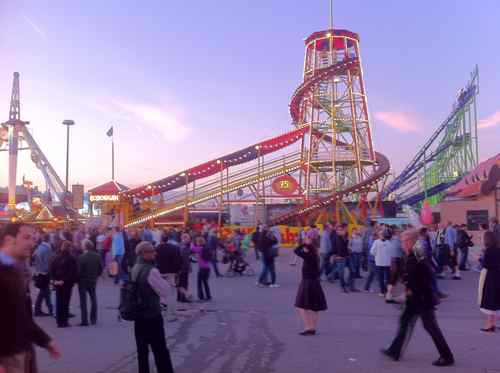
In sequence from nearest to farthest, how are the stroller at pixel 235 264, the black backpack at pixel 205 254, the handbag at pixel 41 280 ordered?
the handbag at pixel 41 280, the black backpack at pixel 205 254, the stroller at pixel 235 264

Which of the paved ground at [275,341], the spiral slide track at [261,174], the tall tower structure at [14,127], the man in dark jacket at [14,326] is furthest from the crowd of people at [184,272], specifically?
the tall tower structure at [14,127]

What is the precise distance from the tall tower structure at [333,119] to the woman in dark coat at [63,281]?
1188 inches

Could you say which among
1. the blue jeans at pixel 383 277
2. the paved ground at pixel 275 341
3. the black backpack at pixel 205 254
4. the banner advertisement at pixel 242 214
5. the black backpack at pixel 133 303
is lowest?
the paved ground at pixel 275 341

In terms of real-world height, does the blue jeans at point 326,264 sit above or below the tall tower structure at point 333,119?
below

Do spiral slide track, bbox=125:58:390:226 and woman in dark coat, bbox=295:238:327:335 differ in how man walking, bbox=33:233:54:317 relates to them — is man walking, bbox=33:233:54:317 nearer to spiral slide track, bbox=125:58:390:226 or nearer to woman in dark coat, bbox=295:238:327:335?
woman in dark coat, bbox=295:238:327:335

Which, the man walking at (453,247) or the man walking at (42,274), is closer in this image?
the man walking at (42,274)

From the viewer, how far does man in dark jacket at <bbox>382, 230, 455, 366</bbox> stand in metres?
7.04

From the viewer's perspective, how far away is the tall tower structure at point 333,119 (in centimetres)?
4072

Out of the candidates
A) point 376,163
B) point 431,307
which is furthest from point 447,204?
point 431,307

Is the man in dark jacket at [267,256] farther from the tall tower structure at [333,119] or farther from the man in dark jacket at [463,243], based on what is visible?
the tall tower structure at [333,119]

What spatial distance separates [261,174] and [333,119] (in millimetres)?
7782

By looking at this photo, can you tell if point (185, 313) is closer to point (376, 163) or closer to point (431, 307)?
point (431, 307)

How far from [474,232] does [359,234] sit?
13.2 metres

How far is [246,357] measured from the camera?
767 centimetres
